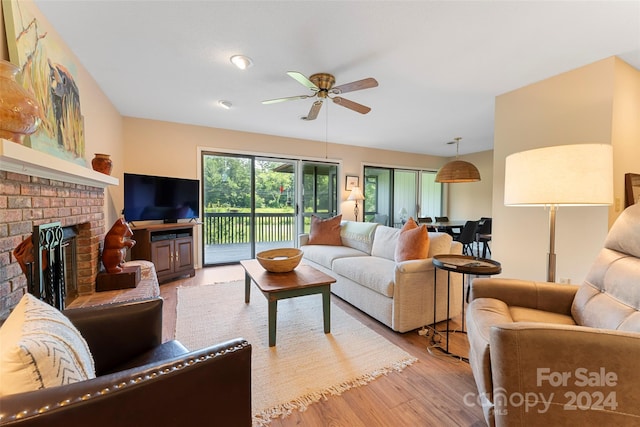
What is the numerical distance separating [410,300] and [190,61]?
281 cm

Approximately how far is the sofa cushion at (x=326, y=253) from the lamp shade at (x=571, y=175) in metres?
2.04

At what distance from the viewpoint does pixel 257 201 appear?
4.86 metres

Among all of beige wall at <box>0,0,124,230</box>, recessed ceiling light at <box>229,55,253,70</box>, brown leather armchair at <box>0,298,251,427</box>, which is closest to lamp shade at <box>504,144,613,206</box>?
Result: brown leather armchair at <box>0,298,251,427</box>

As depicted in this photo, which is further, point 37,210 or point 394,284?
point 394,284

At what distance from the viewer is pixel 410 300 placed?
84.6 inches

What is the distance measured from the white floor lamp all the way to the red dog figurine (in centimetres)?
319

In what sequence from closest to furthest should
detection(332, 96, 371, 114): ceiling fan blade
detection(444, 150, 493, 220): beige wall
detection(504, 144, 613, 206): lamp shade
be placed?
1. detection(504, 144, 613, 206): lamp shade
2. detection(332, 96, 371, 114): ceiling fan blade
3. detection(444, 150, 493, 220): beige wall

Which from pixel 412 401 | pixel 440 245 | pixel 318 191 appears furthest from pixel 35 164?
pixel 318 191

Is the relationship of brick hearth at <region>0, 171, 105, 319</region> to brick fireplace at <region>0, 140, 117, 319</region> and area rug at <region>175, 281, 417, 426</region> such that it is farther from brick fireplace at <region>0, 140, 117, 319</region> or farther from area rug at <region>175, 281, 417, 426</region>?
area rug at <region>175, 281, 417, 426</region>

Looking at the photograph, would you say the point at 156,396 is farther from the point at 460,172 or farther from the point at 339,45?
the point at 460,172

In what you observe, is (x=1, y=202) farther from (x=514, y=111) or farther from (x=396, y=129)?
(x=396, y=129)

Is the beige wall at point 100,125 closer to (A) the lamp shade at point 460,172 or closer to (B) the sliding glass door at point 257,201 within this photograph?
(B) the sliding glass door at point 257,201

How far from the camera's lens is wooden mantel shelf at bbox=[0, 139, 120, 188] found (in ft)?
3.51

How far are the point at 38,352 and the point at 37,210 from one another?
140cm
